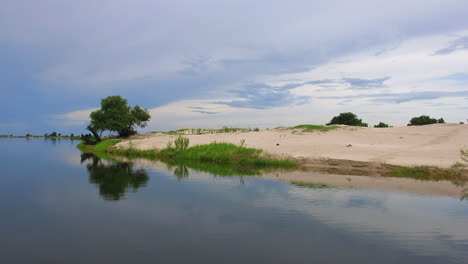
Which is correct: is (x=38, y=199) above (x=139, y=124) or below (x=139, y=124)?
below

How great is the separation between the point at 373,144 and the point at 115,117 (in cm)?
3061

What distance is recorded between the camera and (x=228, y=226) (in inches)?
261

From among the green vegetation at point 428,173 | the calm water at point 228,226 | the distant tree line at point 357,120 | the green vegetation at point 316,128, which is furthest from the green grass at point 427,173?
the distant tree line at point 357,120

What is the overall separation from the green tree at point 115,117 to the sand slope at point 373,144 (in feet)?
30.8

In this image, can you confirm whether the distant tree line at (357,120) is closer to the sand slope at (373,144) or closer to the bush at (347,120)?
the bush at (347,120)

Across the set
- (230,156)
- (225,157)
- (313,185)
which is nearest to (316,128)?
(230,156)

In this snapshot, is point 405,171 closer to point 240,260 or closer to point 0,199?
point 240,260

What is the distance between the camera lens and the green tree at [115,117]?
39.0 meters

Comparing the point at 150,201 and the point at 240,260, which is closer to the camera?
the point at 240,260

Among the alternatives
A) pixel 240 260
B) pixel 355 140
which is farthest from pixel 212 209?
pixel 355 140

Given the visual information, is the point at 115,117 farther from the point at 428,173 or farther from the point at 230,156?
the point at 428,173

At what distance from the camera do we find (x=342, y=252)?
17.7ft

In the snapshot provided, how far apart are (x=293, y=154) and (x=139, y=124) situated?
95.3 feet

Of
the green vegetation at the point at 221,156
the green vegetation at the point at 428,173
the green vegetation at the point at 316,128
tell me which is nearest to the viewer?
the green vegetation at the point at 428,173
